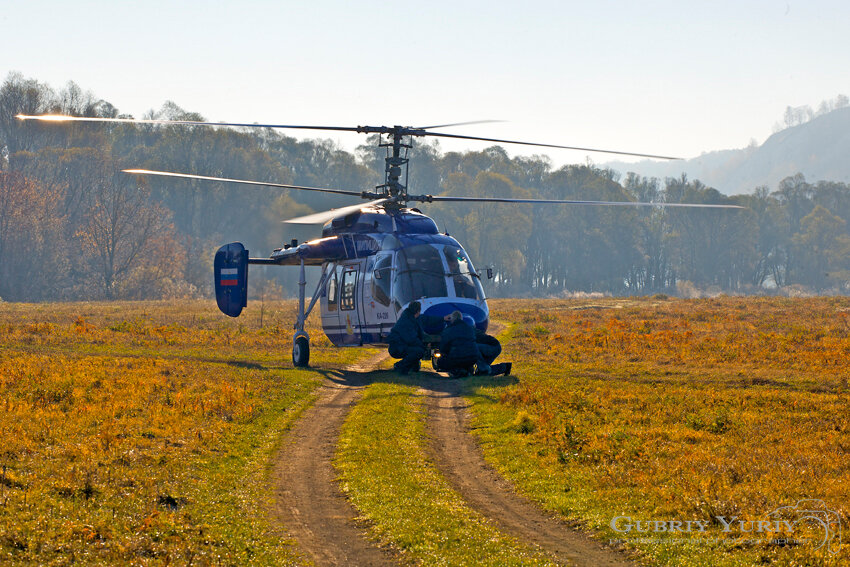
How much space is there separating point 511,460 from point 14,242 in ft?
261

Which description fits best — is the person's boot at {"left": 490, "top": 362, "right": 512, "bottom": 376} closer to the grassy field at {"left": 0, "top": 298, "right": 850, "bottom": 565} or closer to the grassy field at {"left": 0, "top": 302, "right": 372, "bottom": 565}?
the grassy field at {"left": 0, "top": 298, "right": 850, "bottom": 565}

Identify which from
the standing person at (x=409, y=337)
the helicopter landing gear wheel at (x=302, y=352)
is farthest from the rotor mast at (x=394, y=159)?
the helicopter landing gear wheel at (x=302, y=352)

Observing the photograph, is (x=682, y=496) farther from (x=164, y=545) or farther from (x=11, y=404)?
(x=11, y=404)

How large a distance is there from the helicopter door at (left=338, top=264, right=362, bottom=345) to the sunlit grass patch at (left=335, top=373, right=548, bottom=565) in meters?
9.56

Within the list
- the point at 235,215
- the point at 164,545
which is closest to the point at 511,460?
the point at 164,545

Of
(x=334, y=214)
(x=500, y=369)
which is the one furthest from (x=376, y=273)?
(x=500, y=369)

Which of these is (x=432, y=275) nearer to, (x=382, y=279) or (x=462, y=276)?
(x=462, y=276)

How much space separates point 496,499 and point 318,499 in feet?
8.28

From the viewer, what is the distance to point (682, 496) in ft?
37.6

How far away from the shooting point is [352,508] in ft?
38.1

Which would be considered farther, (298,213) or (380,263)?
(298,213)

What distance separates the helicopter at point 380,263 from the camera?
25172 mm

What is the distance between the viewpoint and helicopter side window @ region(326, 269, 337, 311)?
29.6 m

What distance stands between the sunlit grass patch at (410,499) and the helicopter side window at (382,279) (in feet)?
25.8
